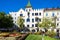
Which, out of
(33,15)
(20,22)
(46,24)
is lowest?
(46,24)

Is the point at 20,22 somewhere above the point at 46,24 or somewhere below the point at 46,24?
above

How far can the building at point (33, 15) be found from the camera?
229 ft

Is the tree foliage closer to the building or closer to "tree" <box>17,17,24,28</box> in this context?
the building

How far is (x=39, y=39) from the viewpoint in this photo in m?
22.8

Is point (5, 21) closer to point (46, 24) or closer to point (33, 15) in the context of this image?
point (46, 24)

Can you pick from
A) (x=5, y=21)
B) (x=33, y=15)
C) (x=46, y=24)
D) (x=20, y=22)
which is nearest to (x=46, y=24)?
(x=46, y=24)

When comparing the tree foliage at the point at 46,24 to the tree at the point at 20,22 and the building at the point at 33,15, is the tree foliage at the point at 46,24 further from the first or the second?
the tree at the point at 20,22

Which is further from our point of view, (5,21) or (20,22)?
(20,22)

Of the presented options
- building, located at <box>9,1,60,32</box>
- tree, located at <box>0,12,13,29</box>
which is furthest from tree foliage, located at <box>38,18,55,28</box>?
tree, located at <box>0,12,13,29</box>

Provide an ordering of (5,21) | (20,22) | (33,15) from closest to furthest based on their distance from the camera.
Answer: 1. (5,21)
2. (20,22)
3. (33,15)

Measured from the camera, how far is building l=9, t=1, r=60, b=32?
6975cm

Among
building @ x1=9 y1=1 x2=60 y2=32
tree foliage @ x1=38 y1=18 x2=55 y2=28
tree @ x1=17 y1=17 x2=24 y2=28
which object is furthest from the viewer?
building @ x1=9 y1=1 x2=60 y2=32

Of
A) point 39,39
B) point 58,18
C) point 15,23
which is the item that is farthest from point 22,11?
point 39,39

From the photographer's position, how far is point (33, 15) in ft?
235
